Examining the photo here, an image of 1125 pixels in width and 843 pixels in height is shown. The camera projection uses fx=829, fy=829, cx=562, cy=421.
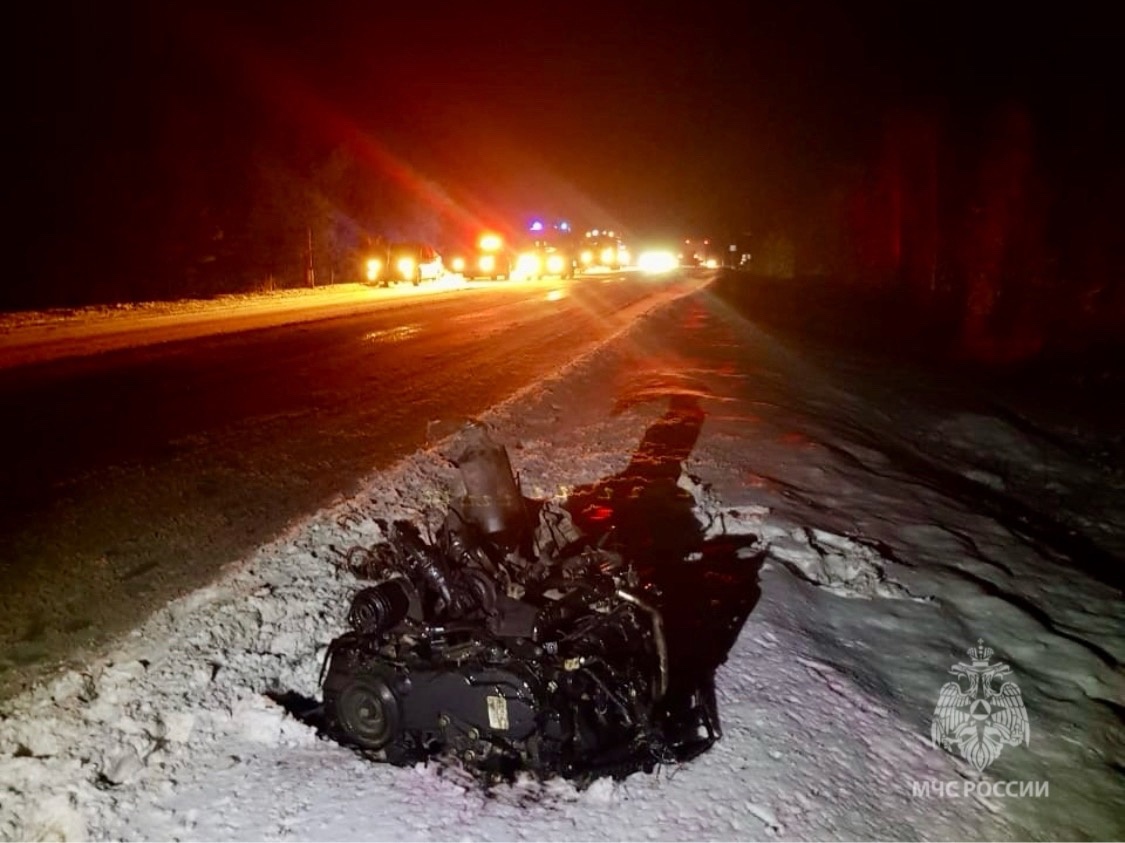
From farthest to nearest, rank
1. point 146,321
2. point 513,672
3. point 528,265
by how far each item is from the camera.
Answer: point 528,265 → point 146,321 → point 513,672

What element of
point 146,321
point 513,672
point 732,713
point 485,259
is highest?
point 485,259

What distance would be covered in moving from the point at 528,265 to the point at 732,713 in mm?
40354

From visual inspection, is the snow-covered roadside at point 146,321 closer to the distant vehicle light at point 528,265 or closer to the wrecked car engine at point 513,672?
→ the wrecked car engine at point 513,672

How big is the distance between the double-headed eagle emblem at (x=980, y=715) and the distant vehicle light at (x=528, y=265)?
39.2m

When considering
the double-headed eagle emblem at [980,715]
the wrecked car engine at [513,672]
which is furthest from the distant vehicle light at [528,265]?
the wrecked car engine at [513,672]

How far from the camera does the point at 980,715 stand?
4.29 m

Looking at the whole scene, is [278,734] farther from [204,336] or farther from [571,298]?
[571,298]

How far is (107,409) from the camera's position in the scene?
32.2 feet

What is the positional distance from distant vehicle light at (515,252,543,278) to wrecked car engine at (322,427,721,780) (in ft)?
130

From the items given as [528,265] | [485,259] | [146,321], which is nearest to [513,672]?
[146,321]

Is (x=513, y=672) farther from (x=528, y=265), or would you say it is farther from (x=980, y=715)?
(x=528, y=265)

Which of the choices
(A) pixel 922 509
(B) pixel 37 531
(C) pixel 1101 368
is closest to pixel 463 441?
(B) pixel 37 531

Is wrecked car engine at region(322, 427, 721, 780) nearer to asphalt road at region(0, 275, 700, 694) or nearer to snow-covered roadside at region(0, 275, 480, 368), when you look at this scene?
asphalt road at region(0, 275, 700, 694)

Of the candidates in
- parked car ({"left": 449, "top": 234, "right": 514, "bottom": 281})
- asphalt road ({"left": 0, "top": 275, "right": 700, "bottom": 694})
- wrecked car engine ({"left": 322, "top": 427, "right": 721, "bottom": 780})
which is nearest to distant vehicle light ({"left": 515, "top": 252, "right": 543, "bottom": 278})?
parked car ({"left": 449, "top": 234, "right": 514, "bottom": 281})
